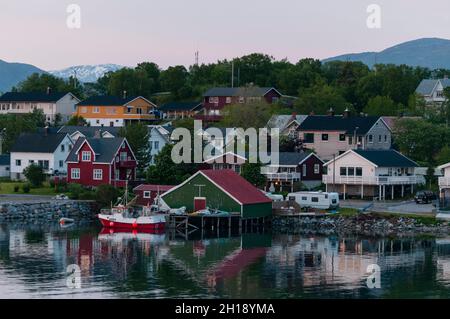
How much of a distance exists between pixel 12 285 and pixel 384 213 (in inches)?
1043

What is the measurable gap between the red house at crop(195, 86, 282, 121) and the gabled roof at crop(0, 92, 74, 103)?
1531 centimetres

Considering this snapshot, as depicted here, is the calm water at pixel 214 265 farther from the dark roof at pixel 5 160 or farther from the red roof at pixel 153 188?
the dark roof at pixel 5 160

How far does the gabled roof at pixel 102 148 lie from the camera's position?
72.5 meters

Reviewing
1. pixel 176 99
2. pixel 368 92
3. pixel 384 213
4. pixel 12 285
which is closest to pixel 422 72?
pixel 368 92

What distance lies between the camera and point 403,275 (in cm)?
4450

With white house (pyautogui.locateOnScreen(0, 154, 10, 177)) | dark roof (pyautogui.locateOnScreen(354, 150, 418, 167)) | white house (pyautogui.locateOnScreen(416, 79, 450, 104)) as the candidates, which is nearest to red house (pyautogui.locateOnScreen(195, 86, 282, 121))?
white house (pyautogui.locateOnScreen(416, 79, 450, 104))

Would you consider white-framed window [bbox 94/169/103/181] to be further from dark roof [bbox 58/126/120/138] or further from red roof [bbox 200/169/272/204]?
red roof [bbox 200/169/272/204]

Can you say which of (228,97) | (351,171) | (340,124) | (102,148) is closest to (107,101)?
(228,97)

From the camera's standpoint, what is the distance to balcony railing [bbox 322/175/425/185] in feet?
222

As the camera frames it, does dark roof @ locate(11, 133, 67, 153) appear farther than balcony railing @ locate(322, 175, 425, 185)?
Yes

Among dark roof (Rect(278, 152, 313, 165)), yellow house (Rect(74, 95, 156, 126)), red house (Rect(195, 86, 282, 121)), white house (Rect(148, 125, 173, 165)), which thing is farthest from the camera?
yellow house (Rect(74, 95, 156, 126))
